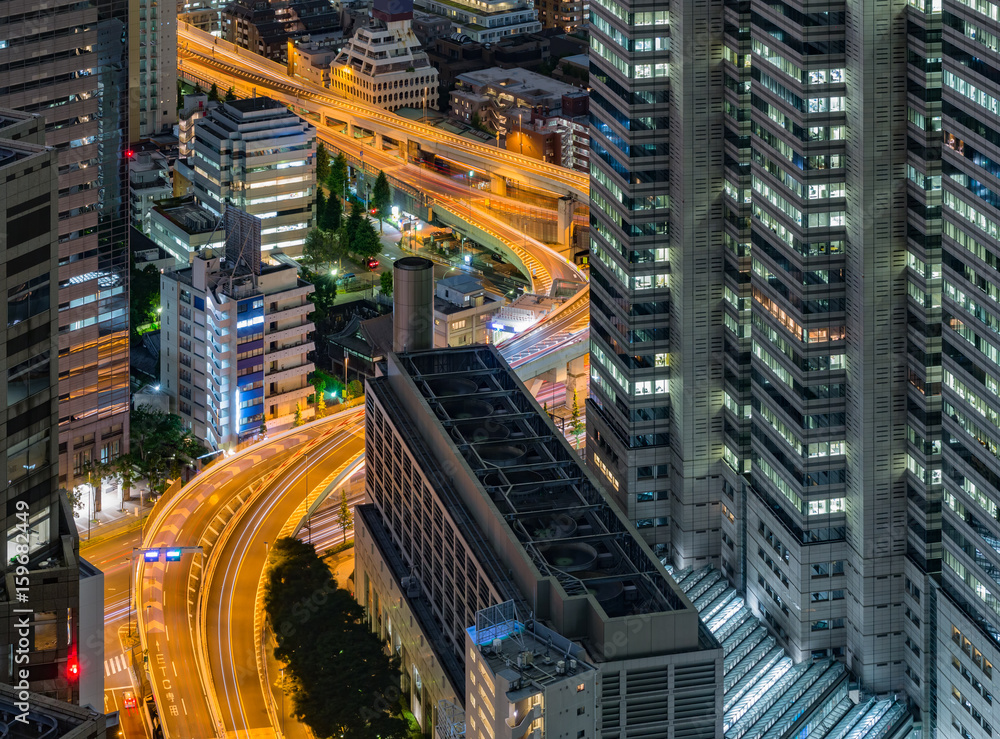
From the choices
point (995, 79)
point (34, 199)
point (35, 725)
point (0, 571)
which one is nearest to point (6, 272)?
point (34, 199)

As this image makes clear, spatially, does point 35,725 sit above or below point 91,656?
above

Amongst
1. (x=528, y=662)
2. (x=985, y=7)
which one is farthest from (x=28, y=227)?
(x=985, y=7)

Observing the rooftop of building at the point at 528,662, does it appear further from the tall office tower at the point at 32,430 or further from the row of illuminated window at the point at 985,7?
the row of illuminated window at the point at 985,7

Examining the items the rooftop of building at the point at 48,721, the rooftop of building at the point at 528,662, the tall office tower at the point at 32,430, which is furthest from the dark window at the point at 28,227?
the rooftop of building at the point at 528,662

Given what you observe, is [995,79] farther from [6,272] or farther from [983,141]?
[6,272]

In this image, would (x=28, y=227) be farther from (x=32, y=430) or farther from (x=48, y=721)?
(x=48, y=721)

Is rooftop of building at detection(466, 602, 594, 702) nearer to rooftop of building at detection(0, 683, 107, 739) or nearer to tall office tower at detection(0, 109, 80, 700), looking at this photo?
tall office tower at detection(0, 109, 80, 700)

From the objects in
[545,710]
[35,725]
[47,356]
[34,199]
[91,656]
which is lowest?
[545,710]

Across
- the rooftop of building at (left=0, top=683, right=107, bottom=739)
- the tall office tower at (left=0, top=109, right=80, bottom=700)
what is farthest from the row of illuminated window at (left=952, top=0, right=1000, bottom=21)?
the rooftop of building at (left=0, top=683, right=107, bottom=739)
